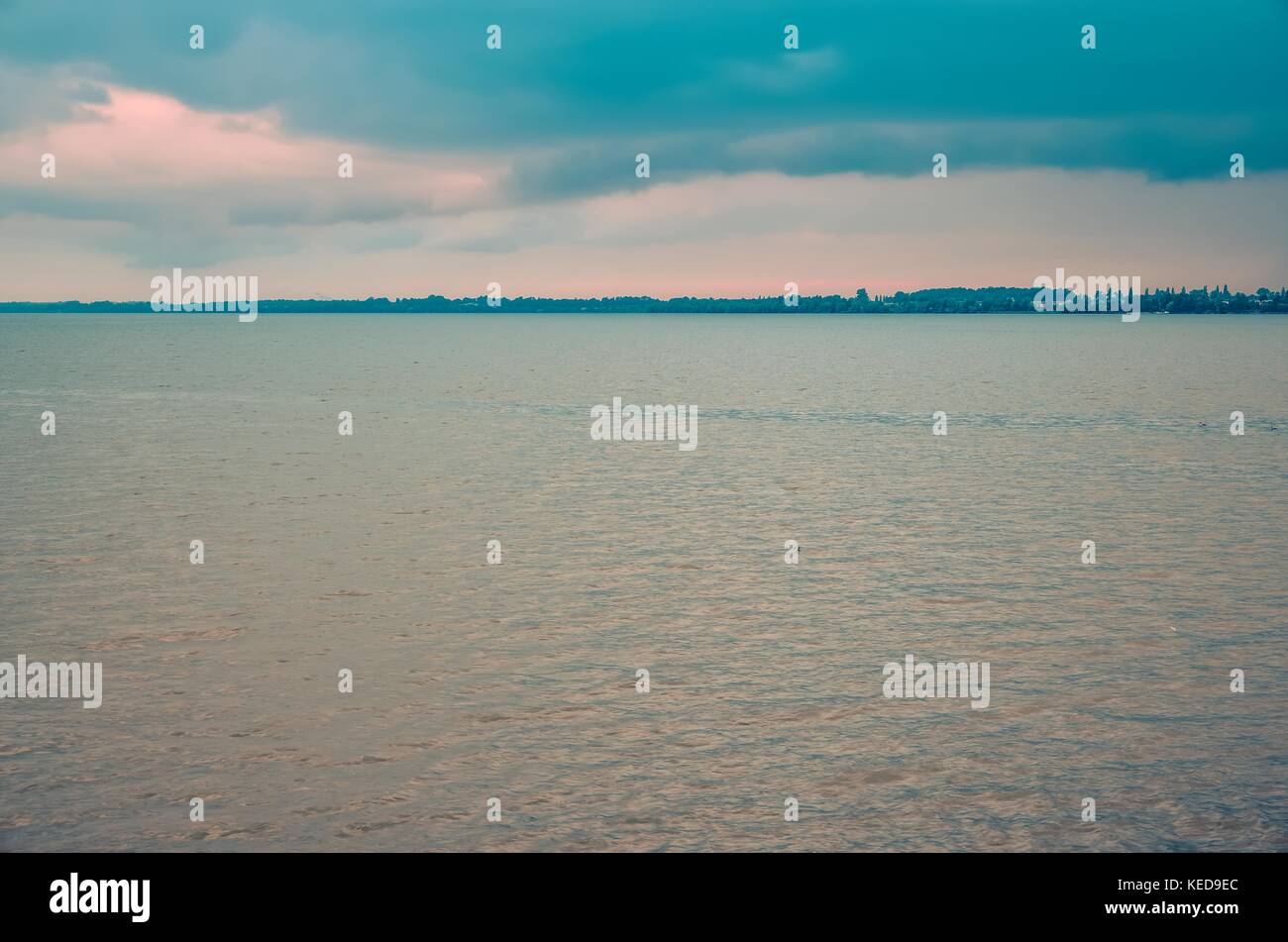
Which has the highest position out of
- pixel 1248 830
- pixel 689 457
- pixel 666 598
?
pixel 689 457

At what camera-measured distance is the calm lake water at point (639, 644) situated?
13172 millimetres

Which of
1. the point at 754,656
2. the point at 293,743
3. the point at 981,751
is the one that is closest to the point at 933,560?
the point at 754,656

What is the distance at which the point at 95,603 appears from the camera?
22.1m

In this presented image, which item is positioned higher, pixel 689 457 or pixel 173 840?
pixel 689 457

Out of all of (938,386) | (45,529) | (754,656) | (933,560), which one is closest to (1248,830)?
(754,656)

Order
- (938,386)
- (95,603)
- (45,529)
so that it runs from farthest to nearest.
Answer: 1. (938,386)
2. (45,529)
3. (95,603)

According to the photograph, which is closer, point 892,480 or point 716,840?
point 716,840

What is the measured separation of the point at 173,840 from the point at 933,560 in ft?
59.9

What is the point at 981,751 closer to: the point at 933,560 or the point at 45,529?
the point at 933,560

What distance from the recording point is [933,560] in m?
26.6

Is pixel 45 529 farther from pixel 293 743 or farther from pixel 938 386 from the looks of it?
pixel 938 386

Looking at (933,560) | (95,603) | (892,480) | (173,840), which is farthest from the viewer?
(892,480)

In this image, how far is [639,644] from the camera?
19.8 m

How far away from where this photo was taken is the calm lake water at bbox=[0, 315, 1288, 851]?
43.2 ft
